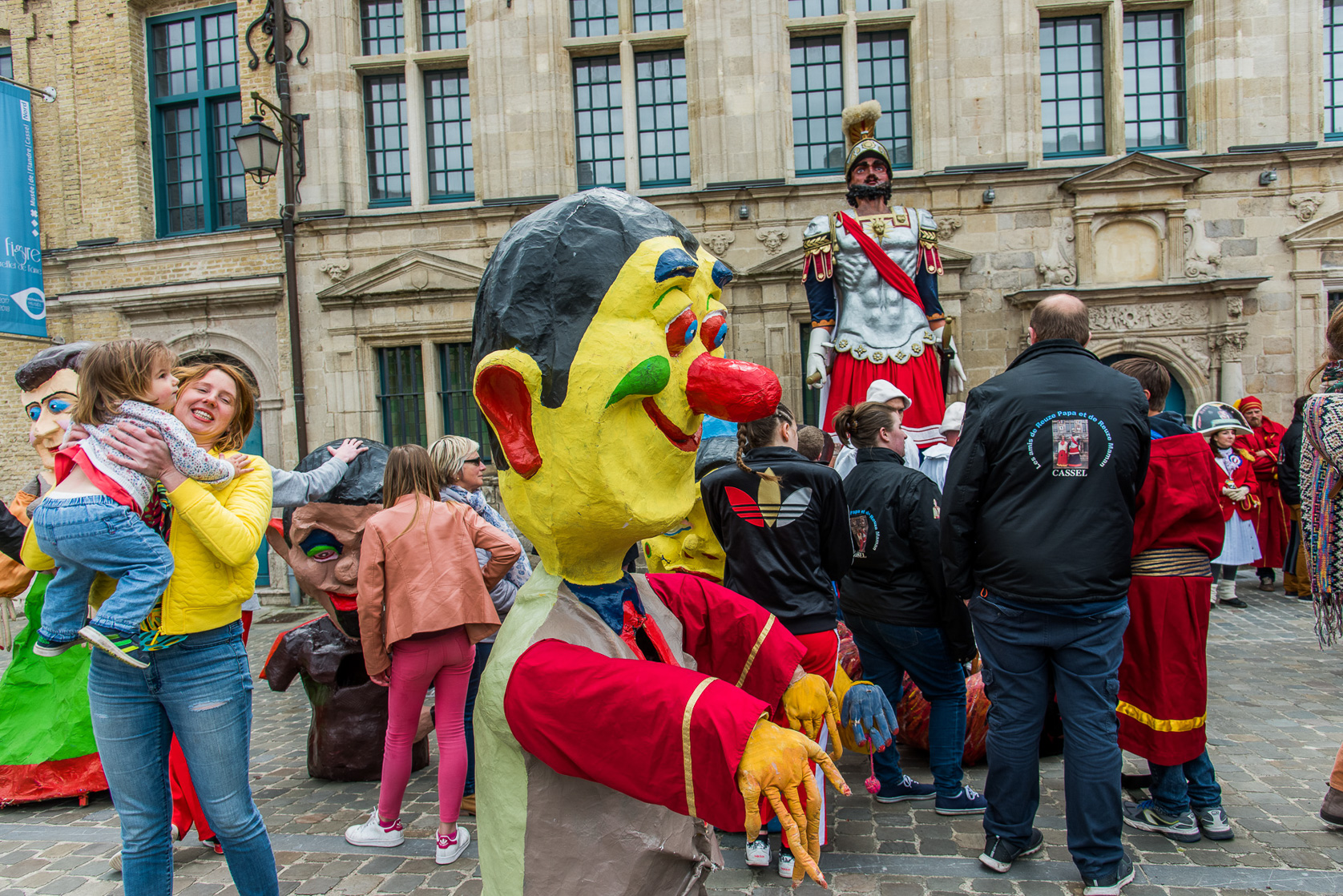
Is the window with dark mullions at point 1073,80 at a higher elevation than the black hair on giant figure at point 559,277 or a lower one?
higher

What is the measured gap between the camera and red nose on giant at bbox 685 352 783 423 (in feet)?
5.32

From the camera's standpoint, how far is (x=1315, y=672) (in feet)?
18.4

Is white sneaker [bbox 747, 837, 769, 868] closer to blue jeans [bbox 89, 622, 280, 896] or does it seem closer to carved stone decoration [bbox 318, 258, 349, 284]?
blue jeans [bbox 89, 622, 280, 896]

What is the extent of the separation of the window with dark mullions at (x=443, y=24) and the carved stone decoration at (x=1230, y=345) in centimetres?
1007

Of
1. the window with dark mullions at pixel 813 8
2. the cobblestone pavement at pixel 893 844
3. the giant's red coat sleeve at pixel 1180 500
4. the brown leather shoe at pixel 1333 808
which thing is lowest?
the cobblestone pavement at pixel 893 844

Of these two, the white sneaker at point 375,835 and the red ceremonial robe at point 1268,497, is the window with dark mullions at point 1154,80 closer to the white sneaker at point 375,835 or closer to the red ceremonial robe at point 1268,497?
the red ceremonial robe at point 1268,497

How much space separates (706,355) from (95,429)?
1729 mm

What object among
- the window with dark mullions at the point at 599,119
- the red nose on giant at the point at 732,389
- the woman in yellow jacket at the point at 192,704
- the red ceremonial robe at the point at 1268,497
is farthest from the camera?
the window with dark mullions at the point at 599,119

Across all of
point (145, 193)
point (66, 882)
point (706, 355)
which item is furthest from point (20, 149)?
point (706, 355)

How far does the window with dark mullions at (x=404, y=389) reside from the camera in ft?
35.4

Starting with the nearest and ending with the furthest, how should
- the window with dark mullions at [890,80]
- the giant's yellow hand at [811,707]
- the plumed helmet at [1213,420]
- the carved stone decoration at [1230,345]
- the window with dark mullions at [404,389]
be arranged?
the giant's yellow hand at [811,707]
the plumed helmet at [1213,420]
the carved stone decoration at [1230,345]
the window with dark mullions at [890,80]
the window with dark mullions at [404,389]

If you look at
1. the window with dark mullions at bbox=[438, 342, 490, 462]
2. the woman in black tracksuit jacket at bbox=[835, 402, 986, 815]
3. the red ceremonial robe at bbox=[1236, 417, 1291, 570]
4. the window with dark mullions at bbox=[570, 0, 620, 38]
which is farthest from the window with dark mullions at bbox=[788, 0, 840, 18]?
the woman in black tracksuit jacket at bbox=[835, 402, 986, 815]

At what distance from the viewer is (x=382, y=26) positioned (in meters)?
10.9

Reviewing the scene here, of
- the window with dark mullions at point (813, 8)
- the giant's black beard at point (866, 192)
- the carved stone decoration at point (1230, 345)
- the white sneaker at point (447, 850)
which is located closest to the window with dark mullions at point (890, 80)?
the window with dark mullions at point (813, 8)
